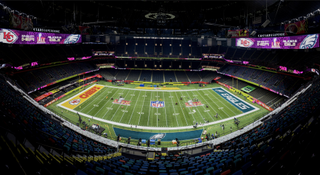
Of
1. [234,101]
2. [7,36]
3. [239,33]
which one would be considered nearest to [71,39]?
[7,36]

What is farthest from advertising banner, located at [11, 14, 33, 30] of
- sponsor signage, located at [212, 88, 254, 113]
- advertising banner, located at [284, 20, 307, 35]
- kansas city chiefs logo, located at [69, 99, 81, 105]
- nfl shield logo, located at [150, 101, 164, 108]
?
advertising banner, located at [284, 20, 307, 35]

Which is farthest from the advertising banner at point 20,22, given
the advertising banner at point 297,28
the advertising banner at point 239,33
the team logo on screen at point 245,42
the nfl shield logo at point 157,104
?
the advertising banner at point 297,28

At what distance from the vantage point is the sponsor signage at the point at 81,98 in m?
27.9

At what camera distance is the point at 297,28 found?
90.2 feet

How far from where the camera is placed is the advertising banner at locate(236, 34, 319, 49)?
2543 centimetres

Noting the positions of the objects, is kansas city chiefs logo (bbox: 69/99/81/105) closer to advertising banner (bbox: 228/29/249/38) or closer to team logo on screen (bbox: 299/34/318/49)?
advertising banner (bbox: 228/29/249/38)

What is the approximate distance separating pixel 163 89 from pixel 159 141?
22905 millimetres

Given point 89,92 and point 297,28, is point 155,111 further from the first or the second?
point 297,28

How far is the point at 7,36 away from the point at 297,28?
56785mm

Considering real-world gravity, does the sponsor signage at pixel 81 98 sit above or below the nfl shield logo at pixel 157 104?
above

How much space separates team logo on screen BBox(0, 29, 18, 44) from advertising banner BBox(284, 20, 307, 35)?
5631 centimetres

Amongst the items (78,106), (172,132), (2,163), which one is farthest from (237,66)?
(2,163)

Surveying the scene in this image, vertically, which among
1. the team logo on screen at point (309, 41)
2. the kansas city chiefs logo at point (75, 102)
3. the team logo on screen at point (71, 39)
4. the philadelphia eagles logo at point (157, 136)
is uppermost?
the team logo on screen at point (71, 39)

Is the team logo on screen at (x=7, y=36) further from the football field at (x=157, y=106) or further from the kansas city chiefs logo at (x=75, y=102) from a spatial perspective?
the kansas city chiefs logo at (x=75, y=102)
